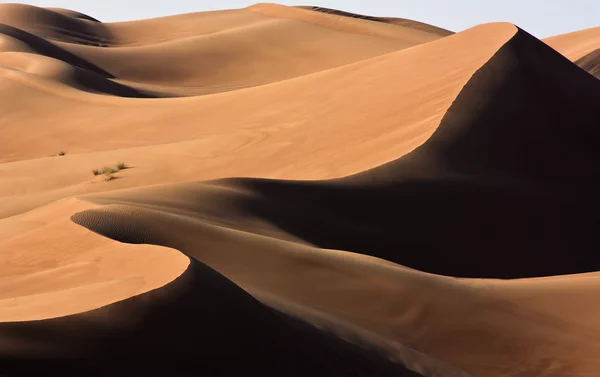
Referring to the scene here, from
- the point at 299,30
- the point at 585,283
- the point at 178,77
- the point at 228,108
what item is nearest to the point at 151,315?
the point at 585,283

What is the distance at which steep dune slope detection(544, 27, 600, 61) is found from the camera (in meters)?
42.1

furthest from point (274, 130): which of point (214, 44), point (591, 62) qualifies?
point (214, 44)

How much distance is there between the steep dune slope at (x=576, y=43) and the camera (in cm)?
4206

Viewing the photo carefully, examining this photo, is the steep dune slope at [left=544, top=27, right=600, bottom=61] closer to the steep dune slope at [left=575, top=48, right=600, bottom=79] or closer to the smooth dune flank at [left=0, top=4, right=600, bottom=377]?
the steep dune slope at [left=575, top=48, right=600, bottom=79]

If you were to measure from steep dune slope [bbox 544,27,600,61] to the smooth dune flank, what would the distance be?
2159 cm

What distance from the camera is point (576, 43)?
153 feet

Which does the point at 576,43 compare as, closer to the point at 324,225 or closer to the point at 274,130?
the point at 274,130

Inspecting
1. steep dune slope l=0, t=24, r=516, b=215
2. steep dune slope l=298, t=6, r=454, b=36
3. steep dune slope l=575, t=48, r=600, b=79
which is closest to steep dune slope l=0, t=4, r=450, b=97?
steep dune slope l=298, t=6, r=454, b=36

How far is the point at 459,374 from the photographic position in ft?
24.0

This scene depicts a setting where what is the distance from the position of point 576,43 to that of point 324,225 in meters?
37.9

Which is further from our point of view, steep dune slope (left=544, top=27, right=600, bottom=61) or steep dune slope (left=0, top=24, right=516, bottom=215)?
steep dune slope (left=544, top=27, right=600, bottom=61)

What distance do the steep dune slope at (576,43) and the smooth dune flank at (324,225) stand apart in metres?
21.6

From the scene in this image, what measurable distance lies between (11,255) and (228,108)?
14514 mm

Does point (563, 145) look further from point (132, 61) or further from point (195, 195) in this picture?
point (132, 61)
